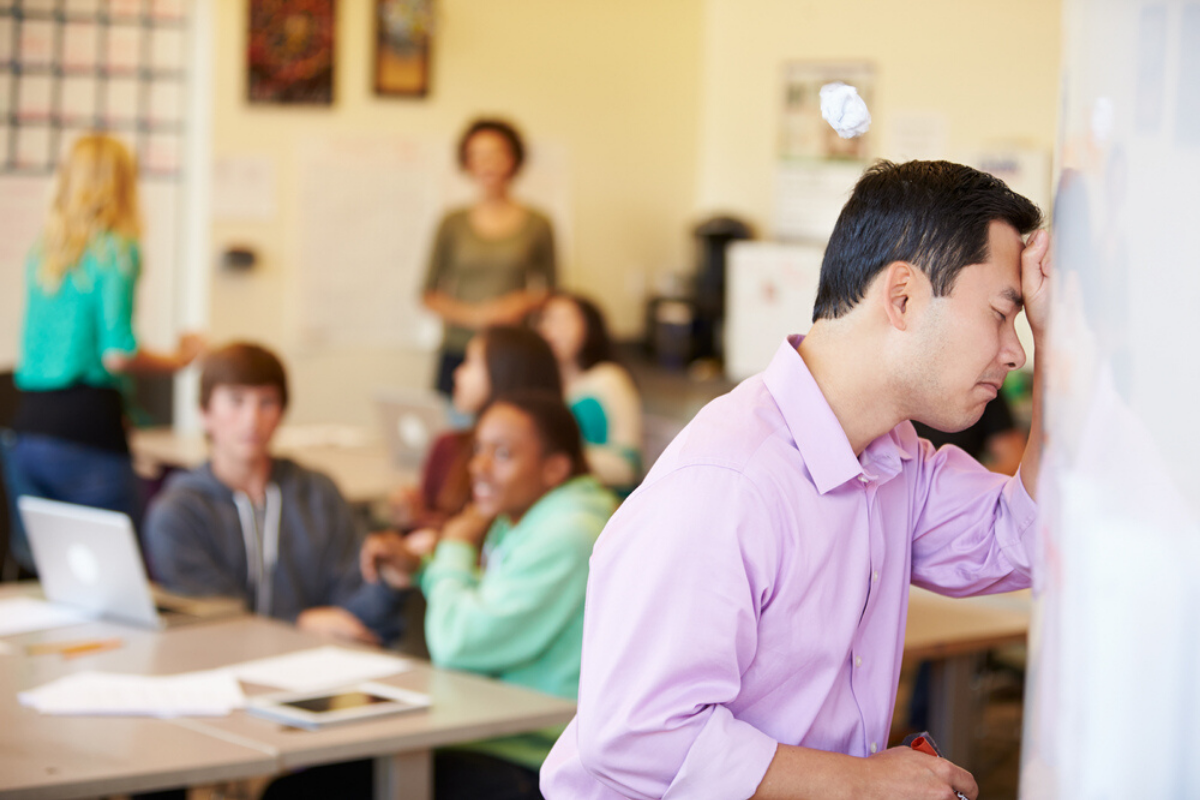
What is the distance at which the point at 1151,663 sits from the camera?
865 mm

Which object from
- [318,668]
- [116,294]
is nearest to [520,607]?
[318,668]

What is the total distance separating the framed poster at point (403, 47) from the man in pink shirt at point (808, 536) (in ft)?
14.8

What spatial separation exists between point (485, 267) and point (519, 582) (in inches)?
122

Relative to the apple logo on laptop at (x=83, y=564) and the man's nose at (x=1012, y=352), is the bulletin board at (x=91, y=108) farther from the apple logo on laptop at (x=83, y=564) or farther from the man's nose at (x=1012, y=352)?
the man's nose at (x=1012, y=352)

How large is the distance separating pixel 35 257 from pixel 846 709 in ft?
9.96

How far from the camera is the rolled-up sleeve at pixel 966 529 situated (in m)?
1.45

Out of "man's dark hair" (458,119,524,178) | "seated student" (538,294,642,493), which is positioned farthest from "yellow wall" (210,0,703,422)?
"seated student" (538,294,642,493)

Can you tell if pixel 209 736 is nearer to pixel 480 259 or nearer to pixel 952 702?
pixel 952 702

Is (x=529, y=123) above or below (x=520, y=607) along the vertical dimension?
above

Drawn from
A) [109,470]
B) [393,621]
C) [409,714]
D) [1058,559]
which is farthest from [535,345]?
[1058,559]

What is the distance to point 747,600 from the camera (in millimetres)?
1200

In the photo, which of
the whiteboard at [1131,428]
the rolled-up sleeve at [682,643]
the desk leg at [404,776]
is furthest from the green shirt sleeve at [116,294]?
the whiteboard at [1131,428]

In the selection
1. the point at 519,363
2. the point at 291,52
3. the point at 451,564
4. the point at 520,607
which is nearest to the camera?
the point at 520,607

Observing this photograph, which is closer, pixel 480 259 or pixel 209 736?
pixel 209 736
